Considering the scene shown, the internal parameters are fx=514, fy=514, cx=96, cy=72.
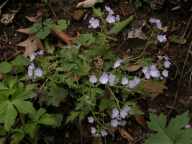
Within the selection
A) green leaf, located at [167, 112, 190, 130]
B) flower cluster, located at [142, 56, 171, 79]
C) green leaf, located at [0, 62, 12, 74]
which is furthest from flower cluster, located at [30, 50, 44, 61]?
green leaf, located at [167, 112, 190, 130]

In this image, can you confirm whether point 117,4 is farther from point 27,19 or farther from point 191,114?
point 191,114

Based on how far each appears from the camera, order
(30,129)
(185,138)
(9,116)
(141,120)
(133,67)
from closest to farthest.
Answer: (185,138) → (9,116) → (30,129) → (141,120) → (133,67)

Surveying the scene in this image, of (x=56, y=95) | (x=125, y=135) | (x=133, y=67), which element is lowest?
(x=125, y=135)

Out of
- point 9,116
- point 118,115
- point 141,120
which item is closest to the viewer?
point 9,116

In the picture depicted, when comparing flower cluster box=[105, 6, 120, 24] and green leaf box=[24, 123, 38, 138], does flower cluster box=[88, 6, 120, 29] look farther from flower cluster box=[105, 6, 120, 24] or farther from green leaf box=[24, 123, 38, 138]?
green leaf box=[24, 123, 38, 138]

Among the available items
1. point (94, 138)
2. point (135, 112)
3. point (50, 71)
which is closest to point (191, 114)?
point (135, 112)

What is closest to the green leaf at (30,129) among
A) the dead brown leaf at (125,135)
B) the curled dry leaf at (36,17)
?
the dead brown leaf at (125,135)

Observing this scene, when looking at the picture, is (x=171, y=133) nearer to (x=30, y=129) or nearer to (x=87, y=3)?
(x=30, y=129)

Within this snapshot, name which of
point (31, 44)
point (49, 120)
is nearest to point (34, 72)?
point (49, 120)

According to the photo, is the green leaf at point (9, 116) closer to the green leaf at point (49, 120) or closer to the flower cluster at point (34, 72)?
the green leaf at point (49, 120)
